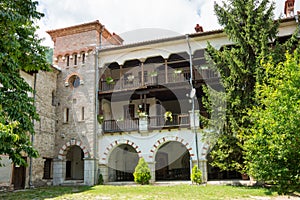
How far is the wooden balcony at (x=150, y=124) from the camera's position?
16.8m

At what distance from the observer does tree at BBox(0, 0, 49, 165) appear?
7.46 meters

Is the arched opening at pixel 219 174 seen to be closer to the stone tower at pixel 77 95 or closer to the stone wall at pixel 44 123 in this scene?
the stone tower at pixel 77 95

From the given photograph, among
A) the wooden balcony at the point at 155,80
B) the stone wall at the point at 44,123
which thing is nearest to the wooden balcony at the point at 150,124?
the wooden balcony at the point at 155,80

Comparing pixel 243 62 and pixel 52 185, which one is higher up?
pixel 243 62

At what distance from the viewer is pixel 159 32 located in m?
18.1

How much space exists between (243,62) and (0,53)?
1045 centimetres

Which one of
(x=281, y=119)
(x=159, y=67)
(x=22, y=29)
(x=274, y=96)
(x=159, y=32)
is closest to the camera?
(x=281, y=119)

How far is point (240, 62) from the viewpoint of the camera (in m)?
13.8

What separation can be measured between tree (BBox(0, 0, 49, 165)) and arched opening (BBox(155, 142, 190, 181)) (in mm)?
12675

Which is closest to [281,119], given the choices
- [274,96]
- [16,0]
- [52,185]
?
[274,96]

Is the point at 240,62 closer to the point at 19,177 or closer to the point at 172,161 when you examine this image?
the point at 172,161

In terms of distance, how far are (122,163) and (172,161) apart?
3.31m

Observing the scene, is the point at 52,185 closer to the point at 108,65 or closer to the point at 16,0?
the point at 108,65

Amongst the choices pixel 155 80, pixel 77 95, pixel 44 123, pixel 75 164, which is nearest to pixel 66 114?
pixel 77 95
